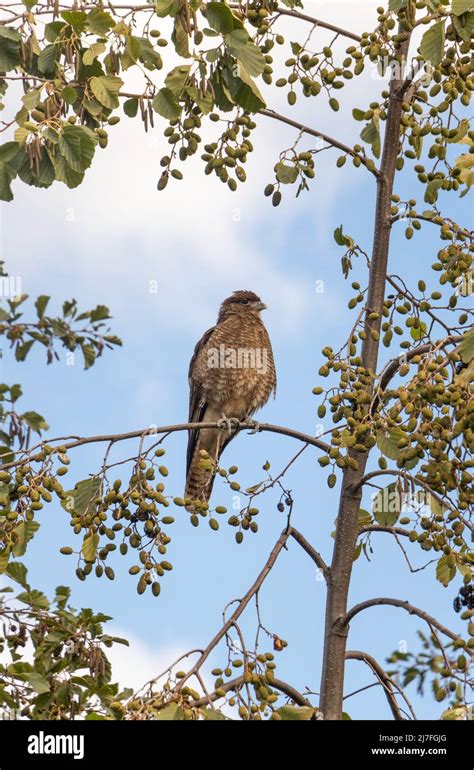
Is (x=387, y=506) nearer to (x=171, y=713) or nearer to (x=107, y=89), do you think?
(x=171, y=713)

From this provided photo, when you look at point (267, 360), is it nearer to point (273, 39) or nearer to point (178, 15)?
point (273, 39)

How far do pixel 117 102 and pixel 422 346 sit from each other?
194 centimetres

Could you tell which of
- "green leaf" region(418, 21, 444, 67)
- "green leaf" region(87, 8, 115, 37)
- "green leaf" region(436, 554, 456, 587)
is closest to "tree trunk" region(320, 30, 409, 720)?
"green leaf" region(436, 554, 456, 587)

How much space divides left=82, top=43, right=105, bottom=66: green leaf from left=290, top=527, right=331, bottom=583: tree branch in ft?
8.71

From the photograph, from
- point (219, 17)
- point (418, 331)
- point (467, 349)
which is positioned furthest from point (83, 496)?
point (219, 17)

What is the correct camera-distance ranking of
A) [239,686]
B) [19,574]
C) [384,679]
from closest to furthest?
[239,686] → [384,679] → [19,574]

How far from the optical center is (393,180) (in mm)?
6297

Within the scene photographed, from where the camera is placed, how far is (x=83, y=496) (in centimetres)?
511

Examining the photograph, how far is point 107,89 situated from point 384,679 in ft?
11.1

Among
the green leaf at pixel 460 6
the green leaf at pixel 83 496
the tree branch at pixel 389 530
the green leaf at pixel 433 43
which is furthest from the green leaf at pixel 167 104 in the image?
the tree branch at pixel 389 530

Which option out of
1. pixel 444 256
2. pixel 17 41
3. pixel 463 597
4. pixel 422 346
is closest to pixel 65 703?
pixel 463 597

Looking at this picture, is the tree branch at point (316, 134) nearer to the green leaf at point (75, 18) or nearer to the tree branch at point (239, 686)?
Answer: the green leaf at point (75, 18)

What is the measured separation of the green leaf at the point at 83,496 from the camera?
16.7 feet

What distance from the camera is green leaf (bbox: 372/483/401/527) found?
5.23 metres
